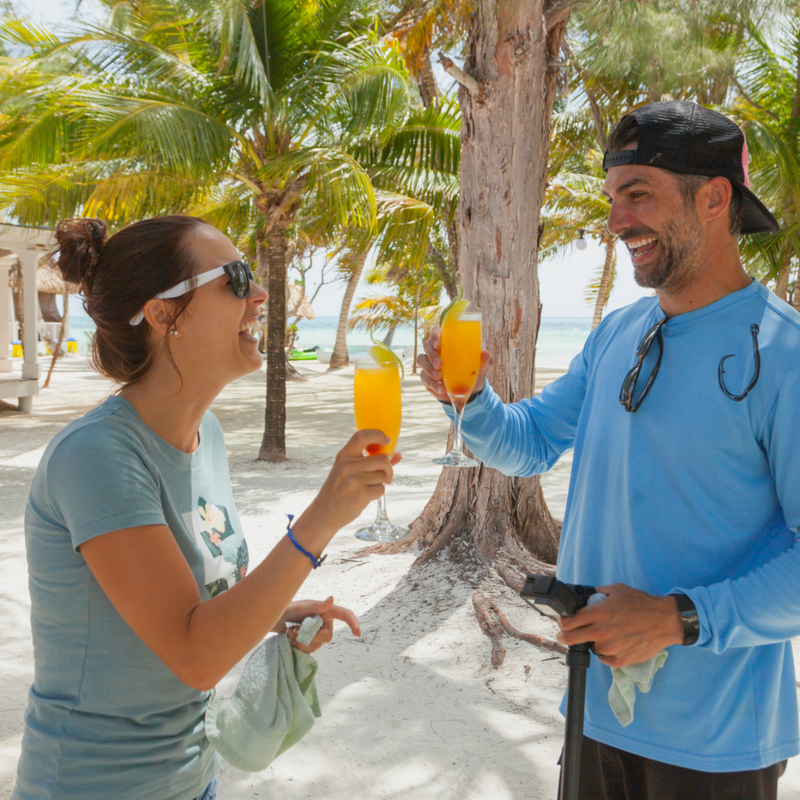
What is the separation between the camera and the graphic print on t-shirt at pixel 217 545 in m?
1.39

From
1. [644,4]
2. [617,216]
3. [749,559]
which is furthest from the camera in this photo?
[644,4]

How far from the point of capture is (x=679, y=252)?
5.09 ft

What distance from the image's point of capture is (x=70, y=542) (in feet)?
3.99

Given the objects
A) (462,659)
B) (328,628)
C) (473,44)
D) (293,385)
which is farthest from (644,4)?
(293,385)

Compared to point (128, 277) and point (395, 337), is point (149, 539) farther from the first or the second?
point (395, 337)

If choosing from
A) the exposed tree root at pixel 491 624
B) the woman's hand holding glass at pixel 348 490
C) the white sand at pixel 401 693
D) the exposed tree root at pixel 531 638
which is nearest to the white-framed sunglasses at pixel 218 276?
the woman's hand holding glass at pixel 348 490

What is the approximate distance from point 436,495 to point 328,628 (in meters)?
3.35

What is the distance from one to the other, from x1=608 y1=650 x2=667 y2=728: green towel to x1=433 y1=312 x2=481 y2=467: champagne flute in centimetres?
58

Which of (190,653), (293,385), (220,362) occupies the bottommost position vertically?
(293,385)

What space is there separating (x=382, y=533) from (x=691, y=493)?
635mm

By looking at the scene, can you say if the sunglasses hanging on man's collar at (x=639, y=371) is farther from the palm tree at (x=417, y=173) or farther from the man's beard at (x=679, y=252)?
the palm tree at (x=417, y=173)

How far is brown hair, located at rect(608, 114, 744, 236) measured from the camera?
154 centimetres

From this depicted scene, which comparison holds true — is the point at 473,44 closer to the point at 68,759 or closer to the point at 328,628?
the point at 328,628

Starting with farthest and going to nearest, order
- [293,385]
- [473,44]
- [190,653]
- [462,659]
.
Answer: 1. [293,385]
2. [473,44]
3. [462,659]
4. [190,653]
